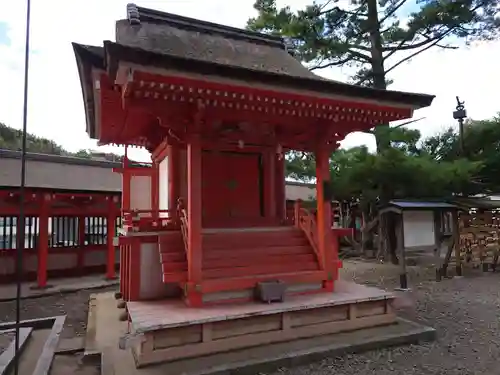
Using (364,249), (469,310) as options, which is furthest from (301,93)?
(364,249)

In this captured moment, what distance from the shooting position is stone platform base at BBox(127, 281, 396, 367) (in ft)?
14.6

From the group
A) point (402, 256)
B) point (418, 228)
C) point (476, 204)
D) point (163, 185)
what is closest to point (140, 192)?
point (163, 185)

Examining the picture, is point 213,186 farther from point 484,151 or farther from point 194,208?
point 484,151

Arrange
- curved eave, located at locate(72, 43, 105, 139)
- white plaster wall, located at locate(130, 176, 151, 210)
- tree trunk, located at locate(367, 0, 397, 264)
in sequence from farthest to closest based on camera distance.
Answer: tree trunk, located at locate(367, 0, 397, 264) < white plaster wall, located at locate(130, 176, 151, 210) < curved eave, located at locate(72, 43, 105, 139)

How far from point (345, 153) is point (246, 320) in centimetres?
802

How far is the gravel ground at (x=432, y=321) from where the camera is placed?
4.47m

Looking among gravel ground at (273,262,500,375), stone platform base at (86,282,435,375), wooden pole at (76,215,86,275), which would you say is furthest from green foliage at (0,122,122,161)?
gravel ground at (273,262,500,375)

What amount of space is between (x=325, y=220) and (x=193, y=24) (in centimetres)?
480

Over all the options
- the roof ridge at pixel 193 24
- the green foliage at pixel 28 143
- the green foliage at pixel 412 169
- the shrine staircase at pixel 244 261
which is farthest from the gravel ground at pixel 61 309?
the green foliage at pixel 28 143

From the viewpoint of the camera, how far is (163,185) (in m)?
7.74

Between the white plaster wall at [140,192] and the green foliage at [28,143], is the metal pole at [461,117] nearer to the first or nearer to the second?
the white plaster wall at [140,192]

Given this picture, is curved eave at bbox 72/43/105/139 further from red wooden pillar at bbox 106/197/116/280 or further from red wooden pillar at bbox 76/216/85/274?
red wooden pillar at bbox 76/216/85/274

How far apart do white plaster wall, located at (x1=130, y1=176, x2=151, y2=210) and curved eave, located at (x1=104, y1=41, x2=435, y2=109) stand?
Answer: 14.7 feet

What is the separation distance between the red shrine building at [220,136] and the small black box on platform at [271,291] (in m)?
0.13
